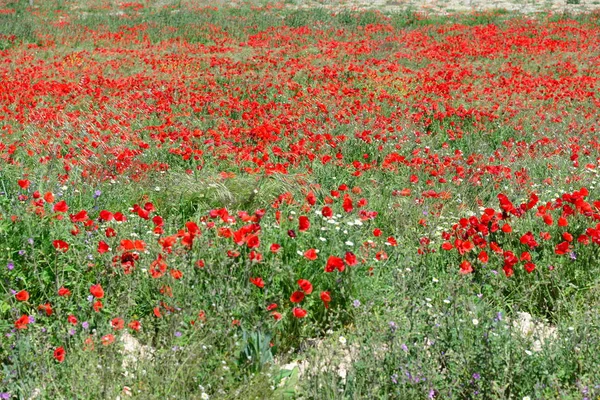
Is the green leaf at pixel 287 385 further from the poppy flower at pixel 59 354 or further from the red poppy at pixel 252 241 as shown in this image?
the poppy flower at pixel 59 354

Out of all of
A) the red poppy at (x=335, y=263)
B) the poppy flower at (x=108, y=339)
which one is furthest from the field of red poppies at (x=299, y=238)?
the red poppy at (x=335, y=263)

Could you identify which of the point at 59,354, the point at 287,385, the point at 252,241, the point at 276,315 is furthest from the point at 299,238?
the point at 59,354

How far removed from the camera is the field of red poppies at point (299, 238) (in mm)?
2896

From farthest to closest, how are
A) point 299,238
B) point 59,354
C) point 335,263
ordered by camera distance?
point 299,238
point 335,263
point 59,354

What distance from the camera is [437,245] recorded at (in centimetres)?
442

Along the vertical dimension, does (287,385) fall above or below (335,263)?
below

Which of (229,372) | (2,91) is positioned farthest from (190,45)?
(229,372)

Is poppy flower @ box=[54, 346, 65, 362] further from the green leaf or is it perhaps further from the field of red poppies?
the green leaf

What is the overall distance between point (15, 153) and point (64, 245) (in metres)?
4.29

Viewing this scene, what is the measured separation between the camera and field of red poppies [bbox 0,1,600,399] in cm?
290

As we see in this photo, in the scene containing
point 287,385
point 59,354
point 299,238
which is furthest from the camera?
point 299,238

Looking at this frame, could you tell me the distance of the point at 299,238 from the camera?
410 cm

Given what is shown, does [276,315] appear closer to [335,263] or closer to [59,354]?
[335,263]

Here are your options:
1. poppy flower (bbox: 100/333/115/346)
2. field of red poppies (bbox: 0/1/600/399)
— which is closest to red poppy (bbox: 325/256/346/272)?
field of red poppies (bbox: 0/1/600/399)
